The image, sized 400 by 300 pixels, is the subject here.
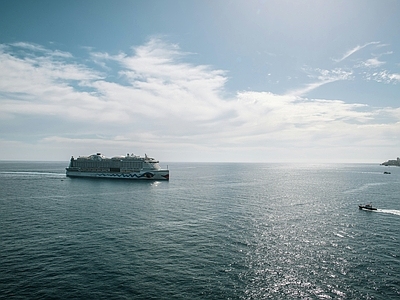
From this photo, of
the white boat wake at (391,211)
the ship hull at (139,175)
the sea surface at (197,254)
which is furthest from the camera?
the ship hull at (139,175)

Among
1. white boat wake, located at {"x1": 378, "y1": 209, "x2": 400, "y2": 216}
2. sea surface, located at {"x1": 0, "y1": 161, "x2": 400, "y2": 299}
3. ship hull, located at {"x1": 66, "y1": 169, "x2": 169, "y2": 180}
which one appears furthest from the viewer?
ship hull, located at {"x1": 66, "y1": 169, "x2": 169, "y2": 180}

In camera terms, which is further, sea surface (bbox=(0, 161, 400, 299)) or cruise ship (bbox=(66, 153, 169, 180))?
cruise ship (bbox=(66, 153, 169, 180))

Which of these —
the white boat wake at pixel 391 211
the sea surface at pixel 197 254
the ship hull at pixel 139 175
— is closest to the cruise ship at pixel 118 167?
the ship hull at pixel 139 175

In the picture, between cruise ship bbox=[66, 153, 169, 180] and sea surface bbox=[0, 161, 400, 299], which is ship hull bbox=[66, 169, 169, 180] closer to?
cruise ship bbox=[66, 153, 169, 180]

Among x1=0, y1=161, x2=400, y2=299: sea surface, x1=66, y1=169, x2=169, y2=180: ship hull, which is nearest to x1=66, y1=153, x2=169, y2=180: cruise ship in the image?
x1=66, y1=169, x2=169, y2=180: ship hull

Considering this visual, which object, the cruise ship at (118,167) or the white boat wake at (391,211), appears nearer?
the white boat wake at (391,211)

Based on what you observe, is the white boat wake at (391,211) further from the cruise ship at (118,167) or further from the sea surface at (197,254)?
the cruise ship at (118,167)

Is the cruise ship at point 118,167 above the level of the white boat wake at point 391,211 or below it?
above

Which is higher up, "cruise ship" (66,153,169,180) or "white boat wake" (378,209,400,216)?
"cruise ship" (66,153,169,180)

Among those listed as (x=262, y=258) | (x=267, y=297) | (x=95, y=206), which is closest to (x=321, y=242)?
(x=262, y=258)
